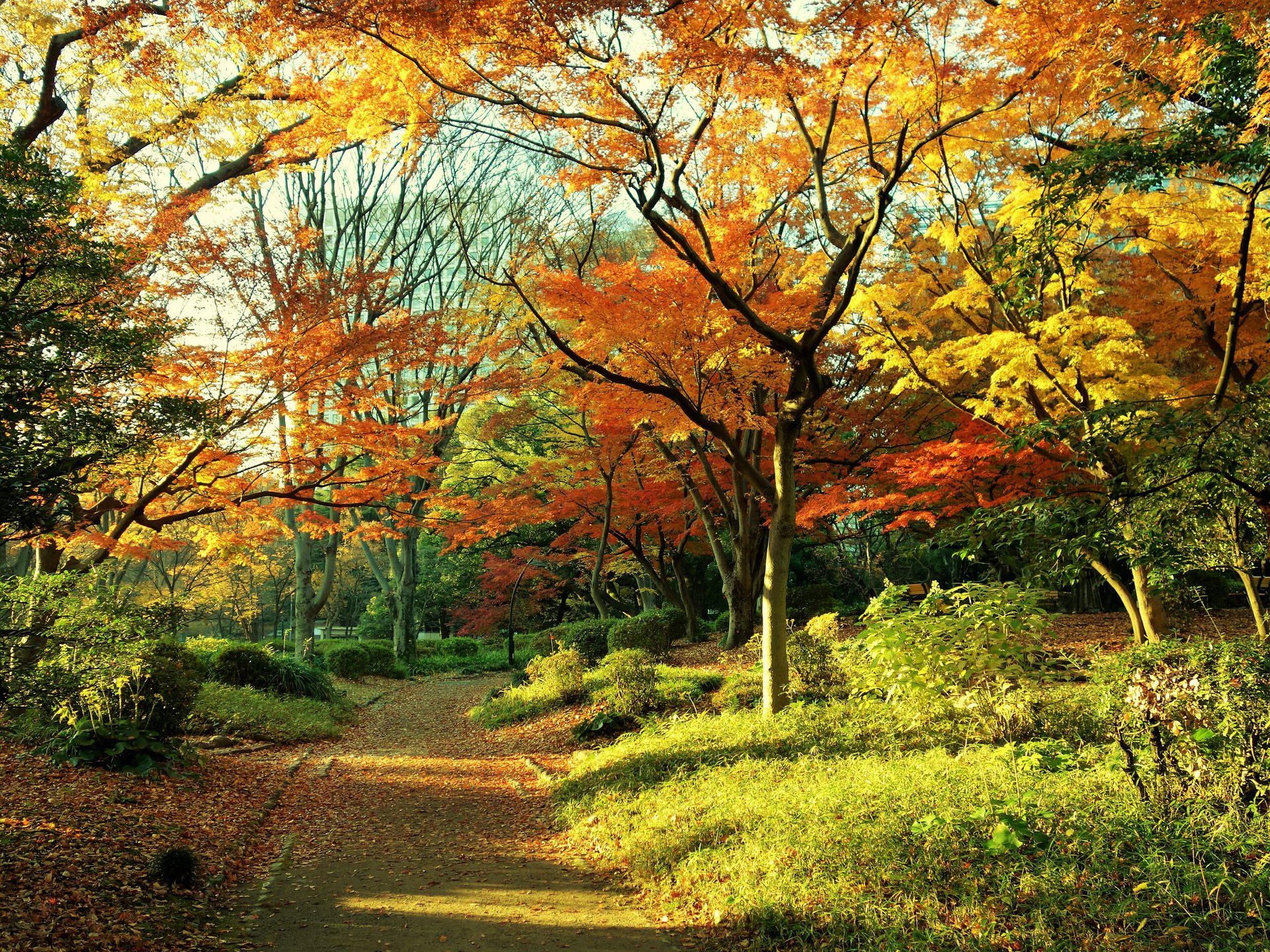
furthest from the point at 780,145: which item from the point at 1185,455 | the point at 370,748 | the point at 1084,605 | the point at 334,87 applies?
the point at 1084,605

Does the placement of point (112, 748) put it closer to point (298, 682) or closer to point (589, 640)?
point (298, 682)

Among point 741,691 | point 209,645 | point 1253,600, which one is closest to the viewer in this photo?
point 1253,600

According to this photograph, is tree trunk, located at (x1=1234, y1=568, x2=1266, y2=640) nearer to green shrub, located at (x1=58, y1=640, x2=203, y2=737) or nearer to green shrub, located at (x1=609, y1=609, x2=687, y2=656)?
green shrub, located at (x1=58, y1=640, x2=203, y2=737)

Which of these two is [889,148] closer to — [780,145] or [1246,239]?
[780,145]

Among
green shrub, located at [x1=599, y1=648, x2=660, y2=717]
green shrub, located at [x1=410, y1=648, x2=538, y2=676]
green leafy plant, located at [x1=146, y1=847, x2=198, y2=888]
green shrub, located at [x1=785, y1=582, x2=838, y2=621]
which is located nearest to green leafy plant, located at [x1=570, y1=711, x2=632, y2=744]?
green shrub, located at [x1=599, y1=648, x2=660, y2=717]

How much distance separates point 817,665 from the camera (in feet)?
28.2

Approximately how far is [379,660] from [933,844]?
18.6m

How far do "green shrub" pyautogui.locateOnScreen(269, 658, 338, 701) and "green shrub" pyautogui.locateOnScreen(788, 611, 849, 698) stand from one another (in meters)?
8.66

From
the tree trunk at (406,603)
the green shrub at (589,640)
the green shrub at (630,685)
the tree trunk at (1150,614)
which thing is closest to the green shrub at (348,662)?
the tree trunk at (406,603)

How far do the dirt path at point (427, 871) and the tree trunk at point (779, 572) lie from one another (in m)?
2.57

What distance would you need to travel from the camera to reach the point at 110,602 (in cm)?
681

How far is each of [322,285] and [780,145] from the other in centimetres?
687

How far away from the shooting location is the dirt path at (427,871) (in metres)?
4.20

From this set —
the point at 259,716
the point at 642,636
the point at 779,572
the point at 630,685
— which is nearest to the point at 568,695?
the point at 630,685
